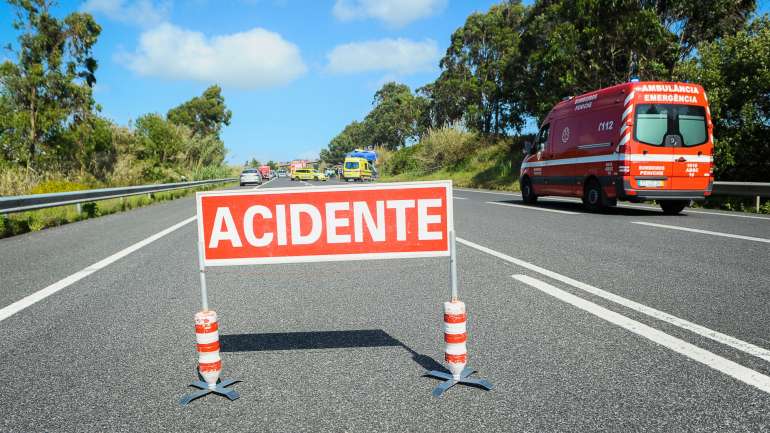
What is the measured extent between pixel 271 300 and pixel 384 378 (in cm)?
220

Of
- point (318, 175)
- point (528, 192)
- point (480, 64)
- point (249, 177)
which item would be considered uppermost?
point (480, 64)

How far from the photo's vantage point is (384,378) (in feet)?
9.96

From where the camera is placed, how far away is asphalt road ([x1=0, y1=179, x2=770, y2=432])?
2580 mm

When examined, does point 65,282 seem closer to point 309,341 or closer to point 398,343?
point 309,341

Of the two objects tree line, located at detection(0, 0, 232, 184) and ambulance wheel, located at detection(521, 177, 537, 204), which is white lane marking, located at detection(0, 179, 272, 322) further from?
tree line, located at detection(0, 0, 232, 184)

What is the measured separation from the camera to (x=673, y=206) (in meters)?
12.5

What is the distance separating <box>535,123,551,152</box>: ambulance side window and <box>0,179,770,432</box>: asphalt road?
28.0 feet

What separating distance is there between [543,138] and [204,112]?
69.1 meters

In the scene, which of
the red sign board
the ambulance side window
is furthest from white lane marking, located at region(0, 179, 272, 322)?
the ambulance side window

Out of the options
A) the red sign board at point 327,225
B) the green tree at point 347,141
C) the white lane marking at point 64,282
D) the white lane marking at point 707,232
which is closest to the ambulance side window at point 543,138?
the white lane marking at point 707,232

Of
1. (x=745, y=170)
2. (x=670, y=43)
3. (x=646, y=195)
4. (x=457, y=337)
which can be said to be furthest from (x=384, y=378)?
(x=670, y=43)

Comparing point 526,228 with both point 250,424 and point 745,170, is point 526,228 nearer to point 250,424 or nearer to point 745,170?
point 250,424

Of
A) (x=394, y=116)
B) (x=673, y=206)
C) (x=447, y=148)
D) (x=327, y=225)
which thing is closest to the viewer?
(x=327, y=225)

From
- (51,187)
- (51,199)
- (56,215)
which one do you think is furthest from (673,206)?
(51,187)
